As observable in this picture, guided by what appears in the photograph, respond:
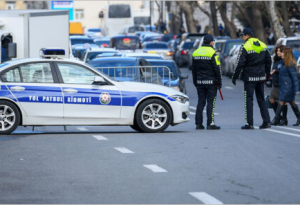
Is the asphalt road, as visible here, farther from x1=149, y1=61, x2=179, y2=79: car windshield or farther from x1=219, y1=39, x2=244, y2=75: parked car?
x1=219, y1=39, x2=244, y2=75: parked car

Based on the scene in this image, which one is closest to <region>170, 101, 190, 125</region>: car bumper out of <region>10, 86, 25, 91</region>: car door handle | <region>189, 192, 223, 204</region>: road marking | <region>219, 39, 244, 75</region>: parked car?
<region>10, 86, 25, 91</region>: car door handle

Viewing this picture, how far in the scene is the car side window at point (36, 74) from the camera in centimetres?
1501

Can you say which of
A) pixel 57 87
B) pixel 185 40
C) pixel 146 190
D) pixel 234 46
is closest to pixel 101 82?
pixel 57 87

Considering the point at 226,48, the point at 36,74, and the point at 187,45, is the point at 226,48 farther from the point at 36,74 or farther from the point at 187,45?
the point at 36,74

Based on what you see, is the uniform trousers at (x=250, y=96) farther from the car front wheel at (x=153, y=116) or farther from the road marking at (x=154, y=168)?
the road marking at (x=154, y=168)

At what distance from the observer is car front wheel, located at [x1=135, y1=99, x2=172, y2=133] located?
15.1m

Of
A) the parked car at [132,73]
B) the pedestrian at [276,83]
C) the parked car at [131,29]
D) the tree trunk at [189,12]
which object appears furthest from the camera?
the parked car at [131,29]

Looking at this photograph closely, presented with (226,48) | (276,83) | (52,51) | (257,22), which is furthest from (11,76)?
(257,22)

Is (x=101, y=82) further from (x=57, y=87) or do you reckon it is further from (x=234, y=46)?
(x=234, y=46)

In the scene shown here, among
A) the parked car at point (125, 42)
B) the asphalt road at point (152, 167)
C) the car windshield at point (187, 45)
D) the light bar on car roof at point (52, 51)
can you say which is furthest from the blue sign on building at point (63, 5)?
the asphalt road at point (152, 167)

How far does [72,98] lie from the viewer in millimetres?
14906

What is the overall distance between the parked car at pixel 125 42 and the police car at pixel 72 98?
108 feet

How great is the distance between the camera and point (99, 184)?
31.4 feet

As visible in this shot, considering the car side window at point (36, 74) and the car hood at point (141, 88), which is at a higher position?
the car side window at point (36, 74)
